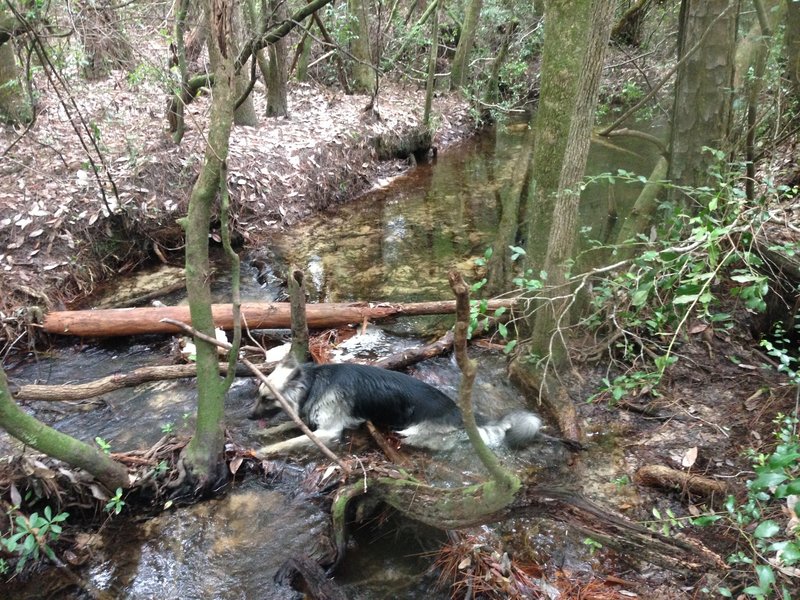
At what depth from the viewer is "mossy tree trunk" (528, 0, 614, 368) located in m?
3.65

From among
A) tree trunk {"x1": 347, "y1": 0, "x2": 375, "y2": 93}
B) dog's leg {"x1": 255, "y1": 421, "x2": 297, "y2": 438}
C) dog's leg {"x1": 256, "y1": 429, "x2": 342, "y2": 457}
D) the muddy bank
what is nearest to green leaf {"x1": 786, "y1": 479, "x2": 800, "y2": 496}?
dog's leg {"x1": 256, "y1": 429, "x2": 342, "y2": 457}

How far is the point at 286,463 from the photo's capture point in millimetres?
4133

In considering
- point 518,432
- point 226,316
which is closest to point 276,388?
point 226,316

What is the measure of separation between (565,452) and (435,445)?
1.04 metres

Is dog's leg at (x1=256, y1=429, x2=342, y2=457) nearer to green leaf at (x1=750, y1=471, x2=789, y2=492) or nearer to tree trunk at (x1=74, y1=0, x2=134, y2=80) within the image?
green leaf at (x1=750, y1=471, x2=789, y2=492)

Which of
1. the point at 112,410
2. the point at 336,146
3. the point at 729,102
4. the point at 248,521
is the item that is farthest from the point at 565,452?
the point at 336,146

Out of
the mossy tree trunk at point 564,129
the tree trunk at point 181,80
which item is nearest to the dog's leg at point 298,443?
the mossy tree trunk at point 564,129

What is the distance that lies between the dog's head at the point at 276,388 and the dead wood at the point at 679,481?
2764 mm

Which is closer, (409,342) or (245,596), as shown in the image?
(245,596)

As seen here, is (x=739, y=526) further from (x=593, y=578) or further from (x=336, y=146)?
(x=336, y=146)

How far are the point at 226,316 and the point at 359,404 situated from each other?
212cm

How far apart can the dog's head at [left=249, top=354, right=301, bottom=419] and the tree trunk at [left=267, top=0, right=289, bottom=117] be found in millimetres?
7197

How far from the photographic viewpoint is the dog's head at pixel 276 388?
4426 millimetres

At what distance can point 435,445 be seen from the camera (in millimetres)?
4320
